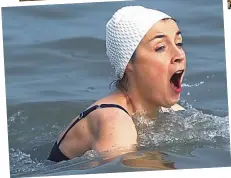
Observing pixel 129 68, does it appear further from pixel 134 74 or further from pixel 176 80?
pixel 176 80

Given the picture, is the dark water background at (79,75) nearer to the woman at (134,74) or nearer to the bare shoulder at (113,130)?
the woman at (134,74)

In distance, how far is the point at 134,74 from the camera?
9.62 ft

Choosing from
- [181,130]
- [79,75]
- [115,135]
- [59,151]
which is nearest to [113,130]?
[115,135]

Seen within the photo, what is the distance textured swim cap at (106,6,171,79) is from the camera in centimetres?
288

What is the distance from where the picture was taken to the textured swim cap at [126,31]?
288 centimetres

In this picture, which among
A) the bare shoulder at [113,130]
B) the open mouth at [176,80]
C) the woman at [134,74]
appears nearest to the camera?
the bare shoulder at [113,130]

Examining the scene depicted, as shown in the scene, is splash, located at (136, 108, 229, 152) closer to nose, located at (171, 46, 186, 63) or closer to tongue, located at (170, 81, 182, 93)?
tongue, located at (170, 81, 182, 93)

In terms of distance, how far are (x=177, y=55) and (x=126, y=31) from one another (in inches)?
11.5

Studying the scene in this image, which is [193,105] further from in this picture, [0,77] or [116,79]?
[0,77]

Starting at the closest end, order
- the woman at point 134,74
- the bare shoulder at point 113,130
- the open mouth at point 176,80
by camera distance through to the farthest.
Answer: the bare shoulder at point 113,130
the woman at point 134,74
the open mouth at point 176,80

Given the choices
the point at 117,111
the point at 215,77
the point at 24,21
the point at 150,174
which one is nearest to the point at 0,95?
the point at 24,21

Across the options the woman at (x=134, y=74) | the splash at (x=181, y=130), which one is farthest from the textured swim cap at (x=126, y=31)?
the splash at (x=181, y=130)

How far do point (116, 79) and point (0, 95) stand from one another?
615mm

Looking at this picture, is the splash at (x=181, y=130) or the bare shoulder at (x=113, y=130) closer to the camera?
the bare shoulder at (x=113, y=130)
